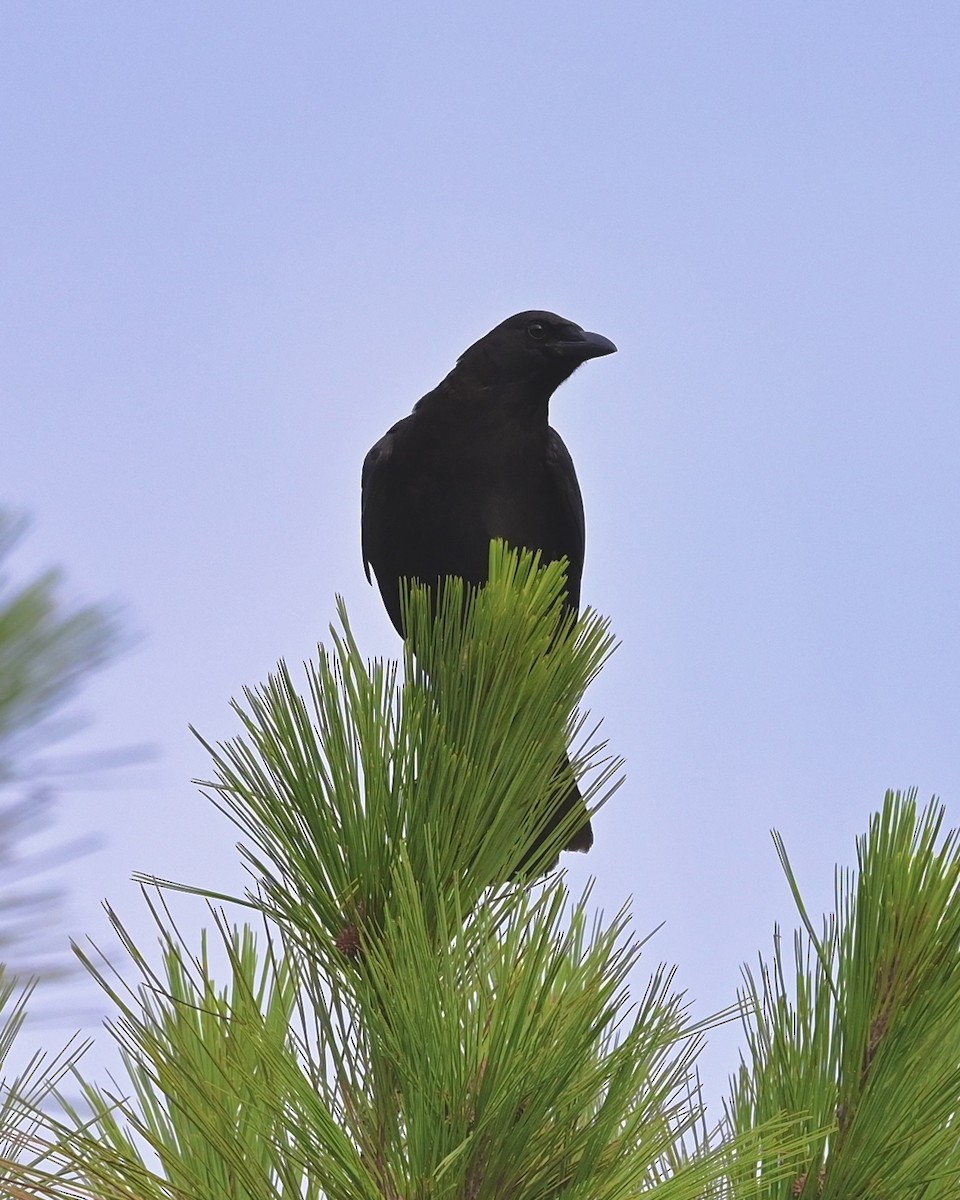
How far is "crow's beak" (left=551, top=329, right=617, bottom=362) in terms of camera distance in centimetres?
522

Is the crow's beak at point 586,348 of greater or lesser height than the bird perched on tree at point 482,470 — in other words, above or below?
above

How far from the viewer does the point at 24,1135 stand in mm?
1612

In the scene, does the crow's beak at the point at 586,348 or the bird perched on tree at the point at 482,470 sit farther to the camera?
the crow's beak at the point at 586,348

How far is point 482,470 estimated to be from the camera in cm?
491

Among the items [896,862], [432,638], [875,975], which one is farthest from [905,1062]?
[432,638]

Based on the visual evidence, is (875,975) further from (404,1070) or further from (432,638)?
(432,638)

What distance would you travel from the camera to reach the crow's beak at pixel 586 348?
17.1ft

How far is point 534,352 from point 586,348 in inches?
7.2

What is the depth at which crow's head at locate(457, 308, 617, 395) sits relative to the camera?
5223 millimetres

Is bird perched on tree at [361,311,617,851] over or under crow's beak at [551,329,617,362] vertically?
under

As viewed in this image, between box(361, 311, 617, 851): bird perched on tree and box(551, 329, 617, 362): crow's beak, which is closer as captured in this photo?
box(361, 311, 617, 851): bird perched on tree

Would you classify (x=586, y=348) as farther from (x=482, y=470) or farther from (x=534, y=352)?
(x=482, y=470)

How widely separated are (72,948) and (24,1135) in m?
0.23

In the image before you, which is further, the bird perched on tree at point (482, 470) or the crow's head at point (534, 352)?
the crow's head at point (534, 352)
